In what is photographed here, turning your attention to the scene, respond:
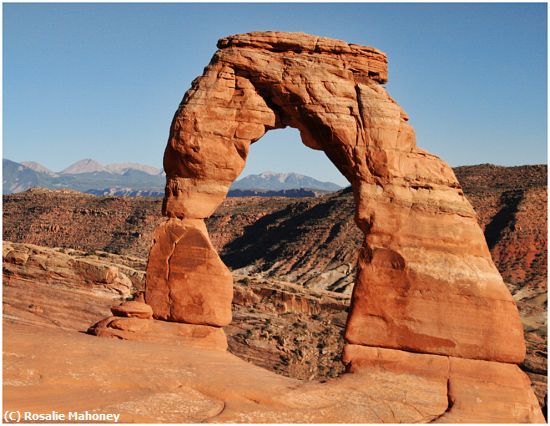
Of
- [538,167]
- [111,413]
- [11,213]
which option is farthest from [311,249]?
[111,413]

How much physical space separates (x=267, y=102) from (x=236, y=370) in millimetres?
7206

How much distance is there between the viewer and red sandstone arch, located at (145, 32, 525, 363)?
1820cm

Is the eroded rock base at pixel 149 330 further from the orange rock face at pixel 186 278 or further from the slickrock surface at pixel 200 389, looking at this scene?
the slickrock surface at pixel 200 389

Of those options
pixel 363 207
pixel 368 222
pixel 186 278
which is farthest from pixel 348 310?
pixel 186 278

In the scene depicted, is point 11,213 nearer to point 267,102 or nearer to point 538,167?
point 538,167

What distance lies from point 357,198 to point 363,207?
35 cm

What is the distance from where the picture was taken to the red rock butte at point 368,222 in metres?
18.0

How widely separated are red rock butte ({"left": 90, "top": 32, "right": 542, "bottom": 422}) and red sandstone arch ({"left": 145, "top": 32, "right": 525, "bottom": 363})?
26 millimetres

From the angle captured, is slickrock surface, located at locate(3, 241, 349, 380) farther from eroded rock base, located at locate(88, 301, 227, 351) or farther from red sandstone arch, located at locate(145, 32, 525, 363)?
red sandstone arch, located at locate(145, 32, 525, 363)

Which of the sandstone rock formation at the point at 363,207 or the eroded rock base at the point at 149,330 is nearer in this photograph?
the sandstone rock formation at the point at 363,207

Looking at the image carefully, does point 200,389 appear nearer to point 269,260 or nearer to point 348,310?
point 348,310

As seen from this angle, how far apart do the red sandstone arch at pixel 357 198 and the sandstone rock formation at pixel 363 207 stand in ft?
0.09

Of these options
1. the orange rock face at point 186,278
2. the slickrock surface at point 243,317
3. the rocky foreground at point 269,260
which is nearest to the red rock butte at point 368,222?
the orange rock face at point 186,278

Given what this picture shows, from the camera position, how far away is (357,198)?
19312 millimetres
